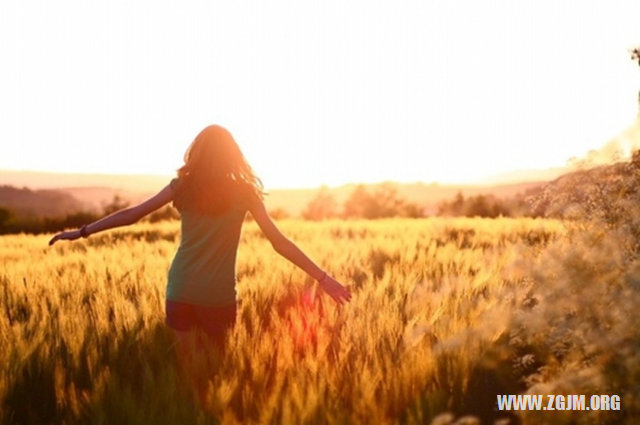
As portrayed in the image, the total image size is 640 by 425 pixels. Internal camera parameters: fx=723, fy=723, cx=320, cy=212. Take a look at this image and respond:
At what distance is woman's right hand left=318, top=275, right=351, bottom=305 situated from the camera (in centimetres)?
370

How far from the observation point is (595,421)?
2.76 metres

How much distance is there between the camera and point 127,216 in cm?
402

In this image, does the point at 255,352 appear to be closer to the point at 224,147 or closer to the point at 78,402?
the point at 78,402

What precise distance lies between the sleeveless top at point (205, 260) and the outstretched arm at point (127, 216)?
88 millimetres

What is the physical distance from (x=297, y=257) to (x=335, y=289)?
323 mm

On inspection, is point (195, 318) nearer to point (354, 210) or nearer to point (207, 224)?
point (207, 224)

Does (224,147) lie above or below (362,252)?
above

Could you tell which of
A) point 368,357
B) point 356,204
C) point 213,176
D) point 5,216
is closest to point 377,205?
point 356,204

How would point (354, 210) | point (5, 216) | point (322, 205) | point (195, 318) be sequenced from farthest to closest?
point (322, 205) → point (354, 210) → point (5, 216) → point (195, 318)

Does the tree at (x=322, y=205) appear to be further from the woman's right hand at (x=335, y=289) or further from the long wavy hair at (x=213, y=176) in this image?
the woman's right hand at (x=335, y=289)

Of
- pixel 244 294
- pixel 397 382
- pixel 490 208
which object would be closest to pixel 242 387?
pixel 397 382

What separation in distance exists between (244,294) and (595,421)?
9.57 ft

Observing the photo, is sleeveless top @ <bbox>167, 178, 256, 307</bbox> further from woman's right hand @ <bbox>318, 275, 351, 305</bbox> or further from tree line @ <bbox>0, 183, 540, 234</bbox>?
tree line @ <bbox>0, 183, 540, 234</bbox>

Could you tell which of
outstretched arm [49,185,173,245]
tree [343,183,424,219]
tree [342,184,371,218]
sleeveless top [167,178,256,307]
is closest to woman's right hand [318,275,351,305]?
sleeveless top [167,178,256,307]
